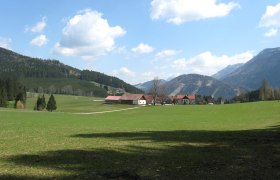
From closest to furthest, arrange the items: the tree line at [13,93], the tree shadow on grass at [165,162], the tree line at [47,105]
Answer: the tree shadow on grass at [165,162]
the tree line at [47,105]
the tree line at [13,93]

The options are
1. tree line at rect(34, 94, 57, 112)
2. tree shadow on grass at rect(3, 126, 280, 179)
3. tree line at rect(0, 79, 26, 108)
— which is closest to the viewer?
→ tree shadow on grass at rect(3, 126, 280, 179)

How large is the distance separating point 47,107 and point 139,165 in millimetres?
160552

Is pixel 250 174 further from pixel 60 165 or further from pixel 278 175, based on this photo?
pixel 60 165

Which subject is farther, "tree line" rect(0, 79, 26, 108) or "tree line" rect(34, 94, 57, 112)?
"tree line" rect(0, 79, 26, 108)

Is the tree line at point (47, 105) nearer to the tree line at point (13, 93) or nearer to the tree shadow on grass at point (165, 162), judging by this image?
the tree line at point (13, 93)

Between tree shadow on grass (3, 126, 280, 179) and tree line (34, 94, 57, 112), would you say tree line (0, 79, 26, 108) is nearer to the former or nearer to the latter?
tree line (34, 94, 57, 112)

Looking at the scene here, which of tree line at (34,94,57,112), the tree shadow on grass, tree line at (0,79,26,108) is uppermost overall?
tree line at (0,79,26,108)

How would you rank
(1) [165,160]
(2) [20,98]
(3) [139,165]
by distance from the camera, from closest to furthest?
(3) [139,165] < (1) [165,160] < (2) [20,98]

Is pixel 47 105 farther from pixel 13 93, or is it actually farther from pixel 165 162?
pixel 165 162

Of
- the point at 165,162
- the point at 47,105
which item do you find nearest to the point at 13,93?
the point at 47,105

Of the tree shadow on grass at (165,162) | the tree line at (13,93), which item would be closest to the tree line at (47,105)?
the tree line at (13,93)

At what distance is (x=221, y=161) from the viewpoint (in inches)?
734

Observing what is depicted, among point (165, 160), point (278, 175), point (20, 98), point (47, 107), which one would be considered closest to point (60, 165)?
point (165, 160)

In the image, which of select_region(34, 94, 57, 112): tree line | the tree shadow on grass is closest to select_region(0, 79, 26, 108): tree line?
select_region(34, 94, 57, 112): tree line
